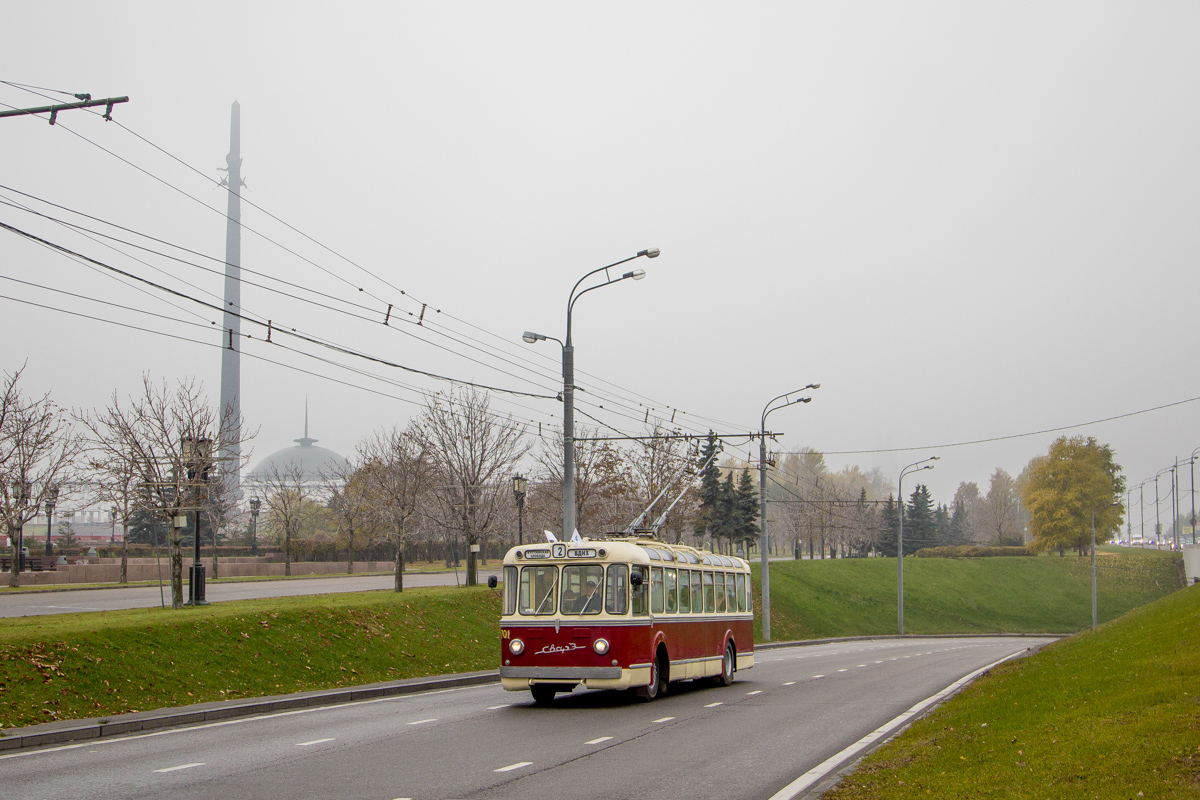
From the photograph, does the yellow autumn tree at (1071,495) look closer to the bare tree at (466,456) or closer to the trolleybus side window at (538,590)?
the bare tree at (466,456)

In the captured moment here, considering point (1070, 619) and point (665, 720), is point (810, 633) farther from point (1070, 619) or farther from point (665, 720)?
point (665, 720)

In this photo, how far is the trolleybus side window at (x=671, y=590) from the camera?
1892 centimetres

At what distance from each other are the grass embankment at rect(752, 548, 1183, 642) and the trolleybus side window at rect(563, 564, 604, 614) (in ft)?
110

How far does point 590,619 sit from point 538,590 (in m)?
1.08

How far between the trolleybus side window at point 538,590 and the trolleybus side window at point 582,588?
0.65 feet

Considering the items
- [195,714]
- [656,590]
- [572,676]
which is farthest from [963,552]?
[195,714]

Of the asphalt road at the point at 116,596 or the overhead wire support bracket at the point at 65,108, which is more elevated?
the overhead wire support bracket at the point at 65,108

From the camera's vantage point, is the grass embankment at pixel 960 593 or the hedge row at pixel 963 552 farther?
the hedge row at pixel 963 552

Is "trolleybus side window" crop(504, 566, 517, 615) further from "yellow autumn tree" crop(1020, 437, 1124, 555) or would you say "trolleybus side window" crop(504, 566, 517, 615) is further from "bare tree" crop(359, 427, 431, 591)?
"yellow autumn tree" crop(1020, 437, 1124, 555)

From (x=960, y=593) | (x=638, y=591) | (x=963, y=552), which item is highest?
(x=638, y=591)

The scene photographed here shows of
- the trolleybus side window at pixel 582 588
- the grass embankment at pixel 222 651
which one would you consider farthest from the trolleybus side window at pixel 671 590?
the grass embankment at pixel 222 651

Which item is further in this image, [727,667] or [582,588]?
[727,667]

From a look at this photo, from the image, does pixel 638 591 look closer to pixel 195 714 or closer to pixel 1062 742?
pixel 195 714

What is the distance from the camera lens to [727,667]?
73.9 feet
